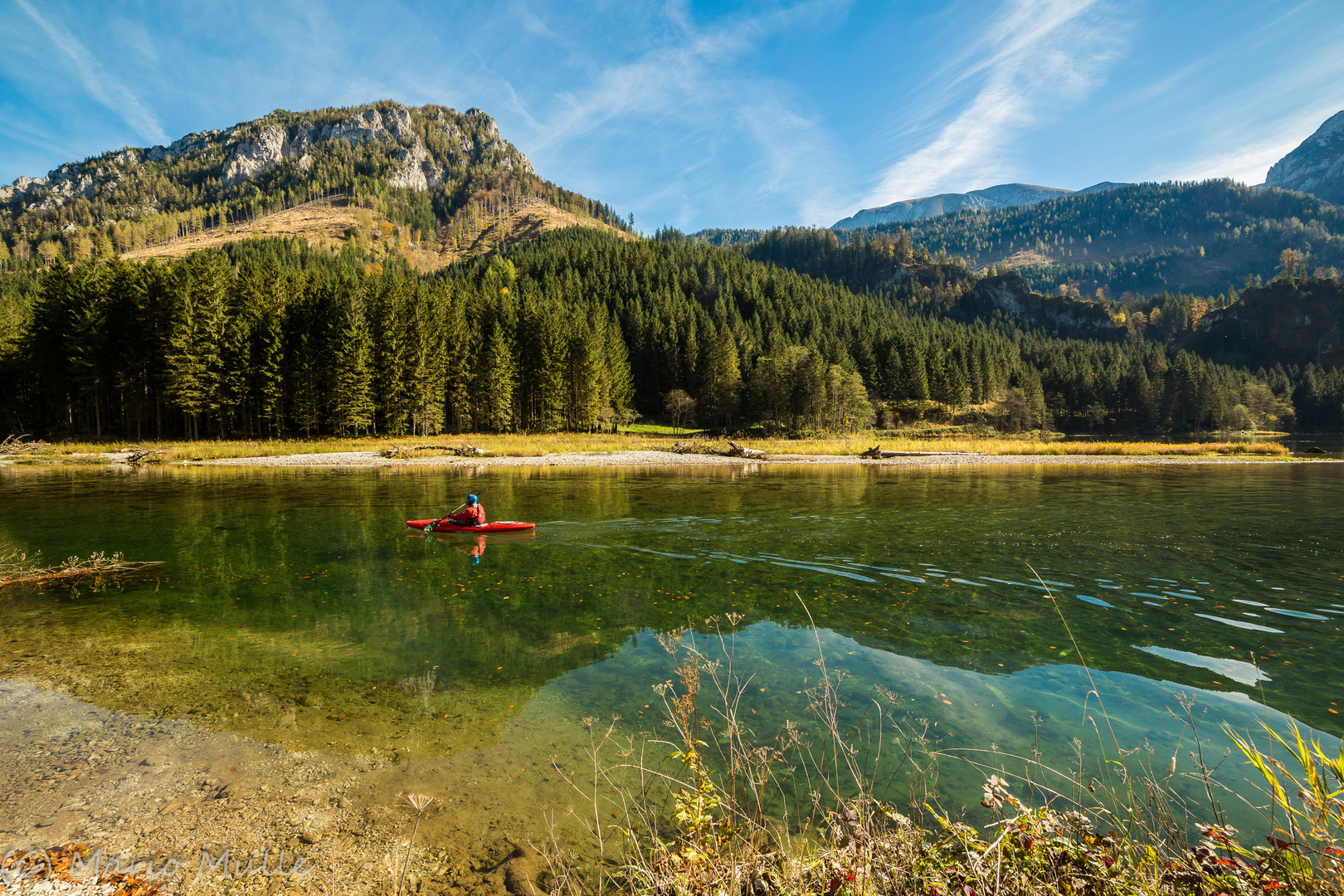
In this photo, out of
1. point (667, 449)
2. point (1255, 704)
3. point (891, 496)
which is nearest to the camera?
point (1255, 704)

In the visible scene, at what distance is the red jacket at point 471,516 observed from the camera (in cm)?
1739

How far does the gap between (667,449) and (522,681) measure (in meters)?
52.6

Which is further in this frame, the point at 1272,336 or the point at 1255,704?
the point at 1272,336

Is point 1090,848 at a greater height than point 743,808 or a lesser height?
greater

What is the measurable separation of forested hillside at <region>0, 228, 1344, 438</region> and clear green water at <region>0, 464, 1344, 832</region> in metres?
42.4

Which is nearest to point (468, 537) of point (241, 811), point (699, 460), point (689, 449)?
point (241, 811)

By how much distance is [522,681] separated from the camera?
7875mm

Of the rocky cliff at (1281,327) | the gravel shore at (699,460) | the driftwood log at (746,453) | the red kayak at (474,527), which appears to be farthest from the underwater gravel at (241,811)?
the rocky cliff at (1281,327)

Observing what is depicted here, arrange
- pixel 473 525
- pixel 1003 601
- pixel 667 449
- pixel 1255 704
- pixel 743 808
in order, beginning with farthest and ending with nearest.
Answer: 1. pixel 667 449
2. pixel 473 525
3. pixel 1003 601
4. pixel 1255 704
5. pixel 743 808

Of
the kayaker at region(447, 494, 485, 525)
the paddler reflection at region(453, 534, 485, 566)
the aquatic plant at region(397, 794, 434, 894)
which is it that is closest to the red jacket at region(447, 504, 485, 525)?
the kayaker at region(447, 494, 485, 525)

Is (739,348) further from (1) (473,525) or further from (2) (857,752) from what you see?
(2) (857,752)

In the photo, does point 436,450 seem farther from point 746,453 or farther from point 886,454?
point 886,454

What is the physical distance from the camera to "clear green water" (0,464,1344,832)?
7.02 m

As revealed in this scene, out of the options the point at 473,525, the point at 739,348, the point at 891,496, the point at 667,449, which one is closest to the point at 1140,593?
the point at 891,496
